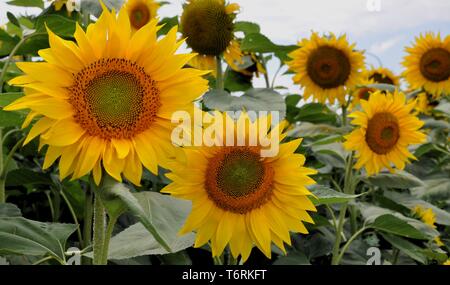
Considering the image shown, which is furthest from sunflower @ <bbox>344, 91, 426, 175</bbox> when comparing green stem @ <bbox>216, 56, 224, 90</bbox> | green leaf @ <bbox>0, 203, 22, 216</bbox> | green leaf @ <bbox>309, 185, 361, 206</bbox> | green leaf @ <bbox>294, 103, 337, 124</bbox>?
green leaf @ <bbox>0, 203, 22, 216</bbox>

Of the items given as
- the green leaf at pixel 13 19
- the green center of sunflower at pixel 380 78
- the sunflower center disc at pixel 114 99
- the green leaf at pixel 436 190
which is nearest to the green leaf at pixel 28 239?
the sunflower center disc at pixel 114 99

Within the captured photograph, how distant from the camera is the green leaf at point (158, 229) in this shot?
83cm

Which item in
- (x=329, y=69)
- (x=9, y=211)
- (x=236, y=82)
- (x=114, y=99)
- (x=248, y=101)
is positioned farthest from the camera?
(x=329, y=69)

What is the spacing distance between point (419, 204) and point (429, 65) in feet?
3.78

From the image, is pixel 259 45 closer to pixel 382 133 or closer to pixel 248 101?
pixel 248 101

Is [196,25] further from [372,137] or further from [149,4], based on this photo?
[149,4]

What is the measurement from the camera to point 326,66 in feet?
8.32

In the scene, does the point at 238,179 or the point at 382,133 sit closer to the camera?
the point at 238,179

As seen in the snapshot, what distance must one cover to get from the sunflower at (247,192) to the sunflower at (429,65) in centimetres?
215

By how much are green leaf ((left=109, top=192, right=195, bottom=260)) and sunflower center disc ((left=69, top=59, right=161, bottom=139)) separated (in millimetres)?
103

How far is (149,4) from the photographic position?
2.71 metres

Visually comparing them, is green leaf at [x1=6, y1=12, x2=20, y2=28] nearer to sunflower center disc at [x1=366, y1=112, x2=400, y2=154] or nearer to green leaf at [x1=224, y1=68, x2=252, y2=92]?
green leaf at [x1=224, y1=68, x2=252, y2=92]

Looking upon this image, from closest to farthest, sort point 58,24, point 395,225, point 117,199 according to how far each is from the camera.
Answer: point 117,199
point 58,24
point 395,225

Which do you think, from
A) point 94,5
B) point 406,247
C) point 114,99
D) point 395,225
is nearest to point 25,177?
point 94,5
